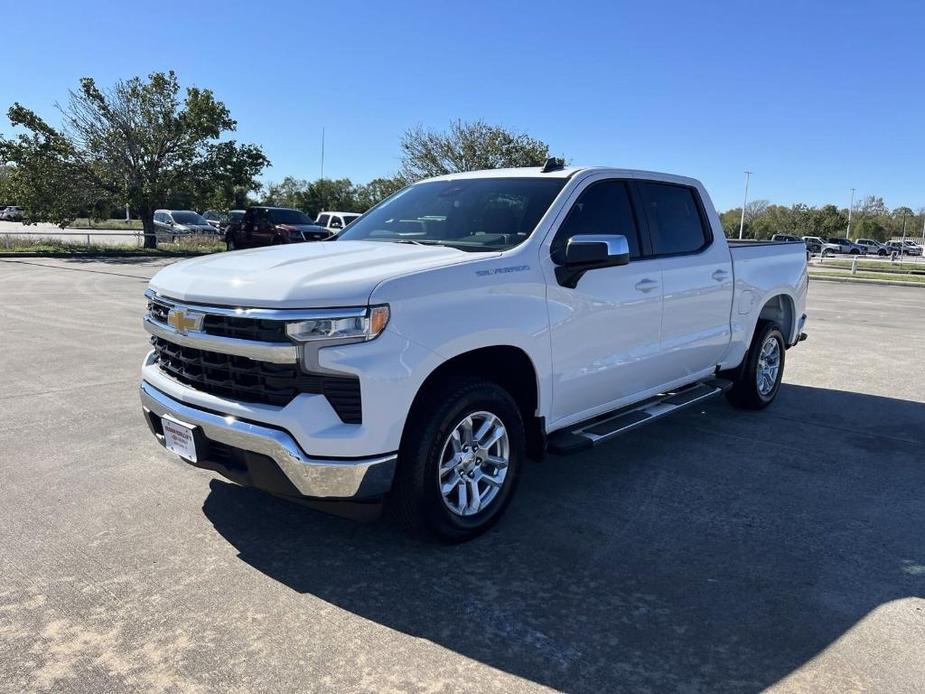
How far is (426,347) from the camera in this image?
10.7 feet

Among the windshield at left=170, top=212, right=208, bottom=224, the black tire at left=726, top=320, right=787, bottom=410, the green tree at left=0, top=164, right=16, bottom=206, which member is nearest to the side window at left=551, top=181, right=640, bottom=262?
the black tire at left=726, top=320, right=787, bottom=410

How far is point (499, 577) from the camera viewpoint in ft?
11.1

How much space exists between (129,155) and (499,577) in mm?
26748

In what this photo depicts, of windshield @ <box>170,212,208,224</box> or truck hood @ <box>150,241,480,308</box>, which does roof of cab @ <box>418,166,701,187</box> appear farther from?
windshield @ <box>170,212,208,224</box>

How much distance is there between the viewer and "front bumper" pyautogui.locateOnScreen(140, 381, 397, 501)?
3096mm

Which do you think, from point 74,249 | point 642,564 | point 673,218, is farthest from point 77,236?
point 642,564

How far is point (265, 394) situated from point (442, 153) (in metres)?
37.5

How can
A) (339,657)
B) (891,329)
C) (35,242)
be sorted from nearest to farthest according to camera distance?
(339,657) < (891,329) < (35,242)

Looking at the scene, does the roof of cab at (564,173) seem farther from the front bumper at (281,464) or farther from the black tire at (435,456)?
the front bumper at (281,464)

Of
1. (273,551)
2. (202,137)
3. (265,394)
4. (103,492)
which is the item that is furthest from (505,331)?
(202,137)

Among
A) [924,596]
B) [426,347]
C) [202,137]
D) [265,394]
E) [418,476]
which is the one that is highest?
[202,137]

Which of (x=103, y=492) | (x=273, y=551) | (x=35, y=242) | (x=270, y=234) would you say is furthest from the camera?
(x=35, y=242)

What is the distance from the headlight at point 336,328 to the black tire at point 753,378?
4.18 meters

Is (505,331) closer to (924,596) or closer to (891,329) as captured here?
(924,596)
